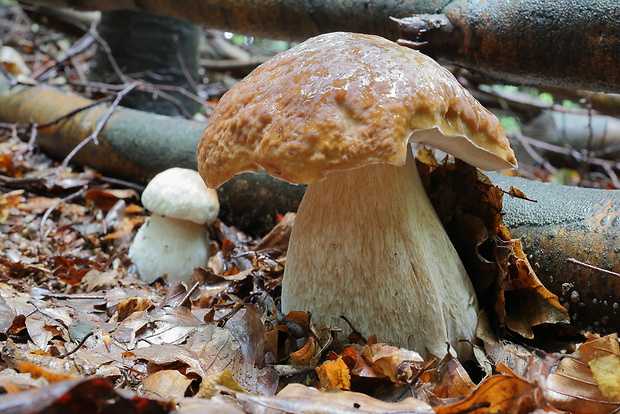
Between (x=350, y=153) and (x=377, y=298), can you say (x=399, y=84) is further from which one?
(x=377, y=298)

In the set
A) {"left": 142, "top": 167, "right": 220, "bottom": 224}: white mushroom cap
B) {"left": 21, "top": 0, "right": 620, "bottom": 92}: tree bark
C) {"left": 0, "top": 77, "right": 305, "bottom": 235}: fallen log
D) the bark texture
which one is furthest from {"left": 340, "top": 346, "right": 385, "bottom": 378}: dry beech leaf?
{"left": 21, "top": 0, "right": 620, "bottom": 92}: tree bark

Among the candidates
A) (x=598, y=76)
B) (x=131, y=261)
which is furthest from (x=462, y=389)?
(x=131, y=261)

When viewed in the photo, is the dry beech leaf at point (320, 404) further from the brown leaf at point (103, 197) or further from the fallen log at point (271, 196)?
the brown leaf at point (103, 197)

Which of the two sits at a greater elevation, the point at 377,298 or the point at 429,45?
the point at 429,45

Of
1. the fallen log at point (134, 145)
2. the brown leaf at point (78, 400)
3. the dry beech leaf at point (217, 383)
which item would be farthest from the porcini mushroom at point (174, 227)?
the brown leaf at point (78, 400)

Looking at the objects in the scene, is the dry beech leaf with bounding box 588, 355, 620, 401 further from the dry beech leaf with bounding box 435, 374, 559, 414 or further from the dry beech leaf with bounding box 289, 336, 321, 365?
the dry beech leaf with bounding box 289, 336, 321, 365

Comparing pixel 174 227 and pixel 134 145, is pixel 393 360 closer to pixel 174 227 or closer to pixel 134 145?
pixel 174 227
